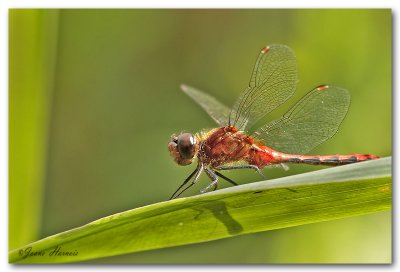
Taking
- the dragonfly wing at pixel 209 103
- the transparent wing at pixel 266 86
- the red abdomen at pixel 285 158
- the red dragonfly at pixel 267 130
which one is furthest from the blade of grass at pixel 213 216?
the dragonfly wing at pixel 209 103

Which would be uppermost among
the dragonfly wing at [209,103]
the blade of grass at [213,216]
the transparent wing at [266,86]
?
the transparent wing at [266,86]

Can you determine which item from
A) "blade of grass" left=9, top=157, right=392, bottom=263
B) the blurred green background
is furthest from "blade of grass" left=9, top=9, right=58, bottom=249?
"blade of grass" left=9, top=157, right=392, bottom=263

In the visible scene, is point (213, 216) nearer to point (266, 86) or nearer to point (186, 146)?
point (186, 146)

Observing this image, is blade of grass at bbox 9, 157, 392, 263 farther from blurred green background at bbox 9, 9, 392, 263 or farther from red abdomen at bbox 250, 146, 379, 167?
blurred green background at bbox 9, 9, 392, 263

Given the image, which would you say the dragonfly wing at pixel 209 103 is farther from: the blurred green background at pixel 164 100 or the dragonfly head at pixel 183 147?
the dragonfly head at pixel 183 147

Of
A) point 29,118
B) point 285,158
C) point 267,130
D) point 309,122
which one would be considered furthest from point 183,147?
point 29,118

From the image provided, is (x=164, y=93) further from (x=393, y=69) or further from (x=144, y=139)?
(x=393, y=69)
